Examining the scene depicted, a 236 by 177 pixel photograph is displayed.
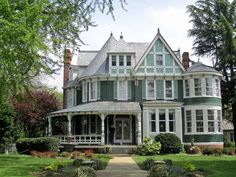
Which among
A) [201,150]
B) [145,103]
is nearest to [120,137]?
[145,103]

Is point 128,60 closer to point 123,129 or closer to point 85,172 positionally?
point 123,129

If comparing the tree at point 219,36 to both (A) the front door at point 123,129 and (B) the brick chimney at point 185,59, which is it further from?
(A) the front door at point 123,129

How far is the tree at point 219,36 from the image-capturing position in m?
43.5

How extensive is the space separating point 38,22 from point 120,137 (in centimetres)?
2390

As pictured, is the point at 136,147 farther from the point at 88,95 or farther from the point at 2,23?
the point at 2,23

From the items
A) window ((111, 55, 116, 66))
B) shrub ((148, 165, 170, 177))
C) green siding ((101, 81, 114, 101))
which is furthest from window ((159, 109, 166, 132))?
shrub ((148, 165, 170, 177))

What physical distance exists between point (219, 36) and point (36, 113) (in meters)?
22.4

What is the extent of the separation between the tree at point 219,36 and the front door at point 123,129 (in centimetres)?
1194

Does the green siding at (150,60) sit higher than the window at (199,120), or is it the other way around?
the green siding at (150,60)

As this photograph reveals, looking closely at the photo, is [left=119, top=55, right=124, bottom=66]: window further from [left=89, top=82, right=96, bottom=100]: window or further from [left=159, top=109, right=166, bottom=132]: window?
[left=159, top=109, right=166, bottom=132]: window

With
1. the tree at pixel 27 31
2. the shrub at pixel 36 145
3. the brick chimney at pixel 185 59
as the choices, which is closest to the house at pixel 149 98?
the brick chimney at pixel 185 59

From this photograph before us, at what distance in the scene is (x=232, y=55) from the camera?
1705 inches

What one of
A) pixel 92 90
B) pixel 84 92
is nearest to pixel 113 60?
pixel 92 90

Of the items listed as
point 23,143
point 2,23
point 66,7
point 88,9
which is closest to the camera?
point 2,23
